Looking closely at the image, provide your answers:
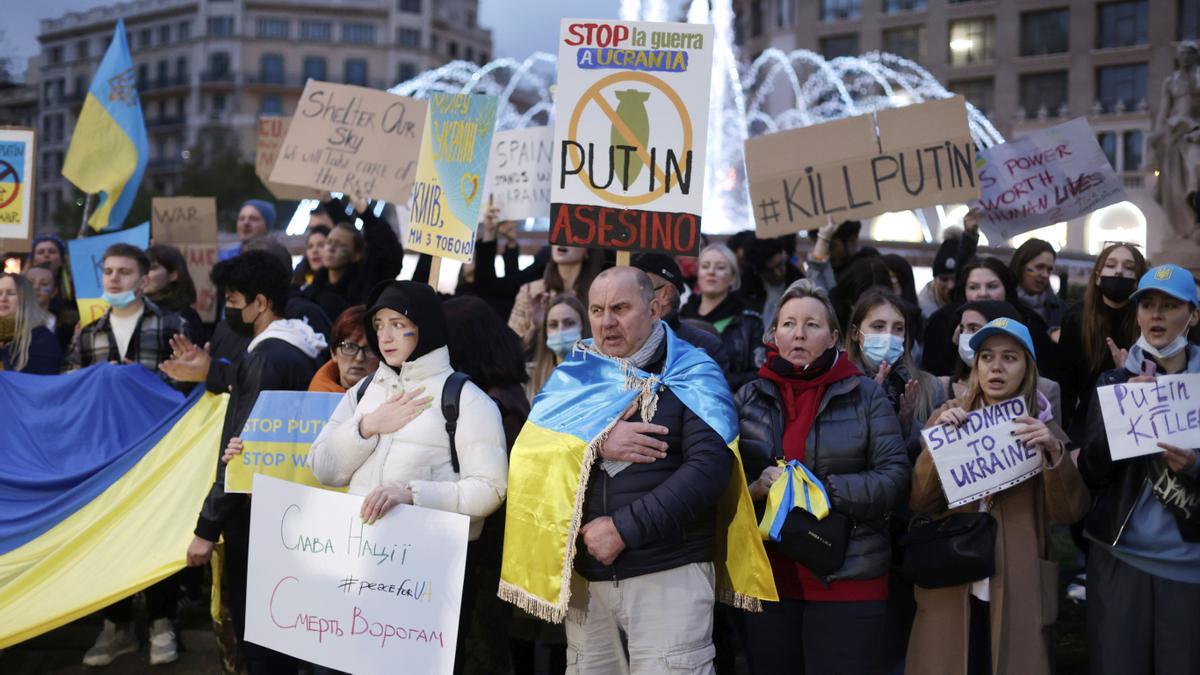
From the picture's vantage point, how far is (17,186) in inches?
369

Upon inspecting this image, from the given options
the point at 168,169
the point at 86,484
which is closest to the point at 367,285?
the point at 86,484


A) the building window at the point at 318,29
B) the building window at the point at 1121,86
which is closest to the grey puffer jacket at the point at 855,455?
the building window at the point at 1121,86

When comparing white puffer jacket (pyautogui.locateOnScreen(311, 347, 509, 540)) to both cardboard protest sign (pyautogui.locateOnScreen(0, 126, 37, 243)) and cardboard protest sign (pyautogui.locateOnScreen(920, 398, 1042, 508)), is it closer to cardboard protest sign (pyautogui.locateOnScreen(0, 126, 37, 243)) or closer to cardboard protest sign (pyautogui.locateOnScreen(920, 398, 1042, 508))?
cardboard protest sign (pyautogui.locateOnScreen(920, 398, 1042, 508))

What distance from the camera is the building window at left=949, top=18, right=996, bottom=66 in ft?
186

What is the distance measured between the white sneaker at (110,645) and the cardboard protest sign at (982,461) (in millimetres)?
4560

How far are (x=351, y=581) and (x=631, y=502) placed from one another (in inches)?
45.9

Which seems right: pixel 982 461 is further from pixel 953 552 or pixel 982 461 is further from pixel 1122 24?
pixel 1122 24

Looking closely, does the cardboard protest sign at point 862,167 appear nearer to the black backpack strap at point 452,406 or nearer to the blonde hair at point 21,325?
the black backpack strap at point 452,406

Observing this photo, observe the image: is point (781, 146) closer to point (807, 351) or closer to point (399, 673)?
point (807, 351)

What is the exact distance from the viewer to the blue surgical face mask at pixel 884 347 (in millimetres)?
5469

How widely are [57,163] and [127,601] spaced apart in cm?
9269

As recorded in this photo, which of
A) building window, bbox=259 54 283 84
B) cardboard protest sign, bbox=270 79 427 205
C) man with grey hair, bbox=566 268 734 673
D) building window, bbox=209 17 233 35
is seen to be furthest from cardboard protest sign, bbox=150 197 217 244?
building window, bbox=209 17 233 35

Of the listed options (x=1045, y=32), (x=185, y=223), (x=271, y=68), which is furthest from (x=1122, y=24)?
(x=271, y=68)

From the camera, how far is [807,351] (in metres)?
4.67
